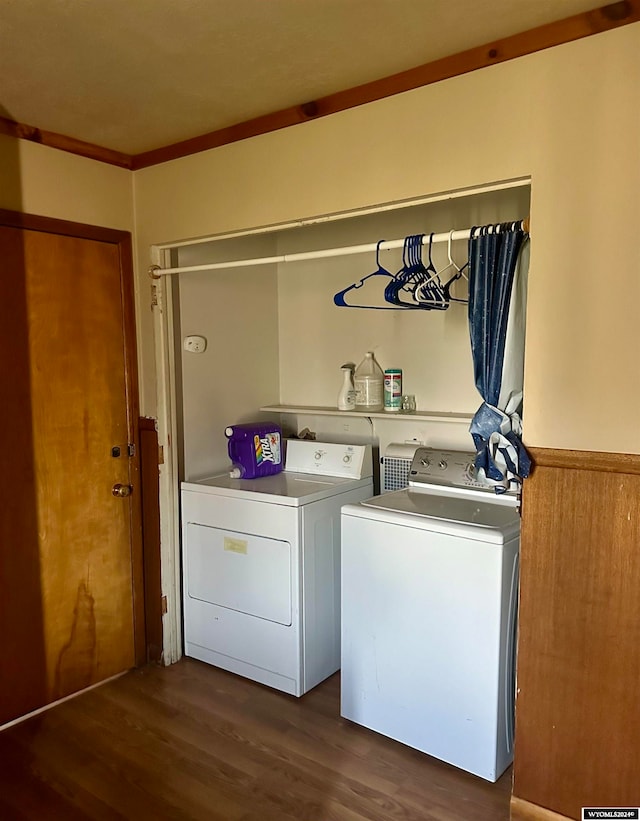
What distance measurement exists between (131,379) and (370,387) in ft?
3.70

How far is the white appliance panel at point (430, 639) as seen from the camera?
2.06 meters

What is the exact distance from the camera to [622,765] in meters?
1.77

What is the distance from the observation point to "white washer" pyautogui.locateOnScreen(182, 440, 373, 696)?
2.62 m

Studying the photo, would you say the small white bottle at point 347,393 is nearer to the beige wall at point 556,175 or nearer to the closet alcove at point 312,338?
the closet alcove at point 312,338

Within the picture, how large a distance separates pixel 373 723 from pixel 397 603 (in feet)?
1.72

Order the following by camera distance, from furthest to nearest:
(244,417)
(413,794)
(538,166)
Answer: (244,417) → (413,794) → (538,166)

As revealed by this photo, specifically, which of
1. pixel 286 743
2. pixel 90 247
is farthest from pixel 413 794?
pixel 90 247

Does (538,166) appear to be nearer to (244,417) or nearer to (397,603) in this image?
(397,603)

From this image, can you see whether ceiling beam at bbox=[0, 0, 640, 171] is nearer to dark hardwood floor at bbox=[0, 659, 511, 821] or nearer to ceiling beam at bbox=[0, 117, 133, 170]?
ceiling beam at bbox=[0, 117, 133, 170]

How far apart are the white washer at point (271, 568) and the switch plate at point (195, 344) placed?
0.64m

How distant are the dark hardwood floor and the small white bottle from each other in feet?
4.28

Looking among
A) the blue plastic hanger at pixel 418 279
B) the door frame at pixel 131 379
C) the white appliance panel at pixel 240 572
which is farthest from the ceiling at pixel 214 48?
the white appliance panel at pixel 240 572

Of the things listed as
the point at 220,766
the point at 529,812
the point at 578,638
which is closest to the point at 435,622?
the point at 578,638

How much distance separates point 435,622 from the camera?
2.17m
